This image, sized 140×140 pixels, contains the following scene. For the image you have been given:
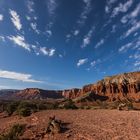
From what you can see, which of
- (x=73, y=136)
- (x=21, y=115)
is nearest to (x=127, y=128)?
(x=73, y=136)

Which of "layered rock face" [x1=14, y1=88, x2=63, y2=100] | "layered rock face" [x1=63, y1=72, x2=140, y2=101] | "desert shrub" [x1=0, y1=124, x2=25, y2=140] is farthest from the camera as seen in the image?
"layered rock face" [x1=14, y1=88, x2=63, y2=100]

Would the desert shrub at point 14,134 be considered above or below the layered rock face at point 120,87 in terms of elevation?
below

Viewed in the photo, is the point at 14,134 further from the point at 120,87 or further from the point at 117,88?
the point at 117,88

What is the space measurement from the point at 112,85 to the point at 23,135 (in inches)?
2690

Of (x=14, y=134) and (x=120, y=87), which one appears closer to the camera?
(x=14, y=134)

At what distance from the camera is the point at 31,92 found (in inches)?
5915

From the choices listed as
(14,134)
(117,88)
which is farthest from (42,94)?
(14,134)

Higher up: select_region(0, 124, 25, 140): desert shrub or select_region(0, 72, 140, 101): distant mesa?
select_region(0, 72, 140, 101): distant mesa

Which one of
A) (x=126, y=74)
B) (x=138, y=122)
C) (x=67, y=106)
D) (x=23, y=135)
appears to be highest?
(x=126, y=74)

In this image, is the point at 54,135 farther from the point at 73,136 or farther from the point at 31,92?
the point at 31,92

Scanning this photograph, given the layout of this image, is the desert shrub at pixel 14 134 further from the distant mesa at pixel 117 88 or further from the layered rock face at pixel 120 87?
the layered rock face at pixel 120 87

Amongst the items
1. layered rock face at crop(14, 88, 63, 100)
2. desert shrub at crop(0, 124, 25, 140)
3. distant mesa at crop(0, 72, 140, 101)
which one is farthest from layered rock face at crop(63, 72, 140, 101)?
layered rock face at crop(14, 88, 63, 100)

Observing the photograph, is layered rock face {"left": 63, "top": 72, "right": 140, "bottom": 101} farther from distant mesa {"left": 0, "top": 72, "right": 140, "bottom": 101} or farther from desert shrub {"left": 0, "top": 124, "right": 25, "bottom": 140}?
desert shrub {"left": 0, "top": 124, "right": 25, "bottom": 140}

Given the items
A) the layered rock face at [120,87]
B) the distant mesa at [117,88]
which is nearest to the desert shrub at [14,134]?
the distant mesa at [117,88]
